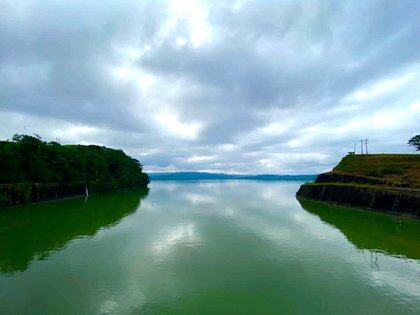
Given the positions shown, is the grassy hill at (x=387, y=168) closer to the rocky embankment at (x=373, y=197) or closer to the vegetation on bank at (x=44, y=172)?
the rocky embankment at (x=373, y=197)

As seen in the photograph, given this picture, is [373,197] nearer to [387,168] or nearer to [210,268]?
[387,168]

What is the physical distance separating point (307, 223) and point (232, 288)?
31084mm

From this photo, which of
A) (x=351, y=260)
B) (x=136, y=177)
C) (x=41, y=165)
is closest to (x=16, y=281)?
(x=351, y=260)

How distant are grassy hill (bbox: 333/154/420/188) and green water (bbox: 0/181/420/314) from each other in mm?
16459

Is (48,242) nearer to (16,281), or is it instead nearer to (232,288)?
(16,281)

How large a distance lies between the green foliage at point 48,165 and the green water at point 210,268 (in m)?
26.5

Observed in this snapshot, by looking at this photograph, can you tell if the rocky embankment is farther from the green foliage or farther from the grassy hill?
the green foliage

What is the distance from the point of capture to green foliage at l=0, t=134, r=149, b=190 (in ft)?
230

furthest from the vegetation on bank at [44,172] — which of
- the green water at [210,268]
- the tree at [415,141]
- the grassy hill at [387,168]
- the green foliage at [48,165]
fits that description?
the tree at [415,141]

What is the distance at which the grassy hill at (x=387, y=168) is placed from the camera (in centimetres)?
6058

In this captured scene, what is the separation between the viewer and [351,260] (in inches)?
1147

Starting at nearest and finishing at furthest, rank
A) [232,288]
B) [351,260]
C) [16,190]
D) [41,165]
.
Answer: [232,288]
[351,260]
[16,190]
[41,165]

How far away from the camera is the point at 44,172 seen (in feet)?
261

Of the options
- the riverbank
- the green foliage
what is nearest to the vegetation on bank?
the green foliage
